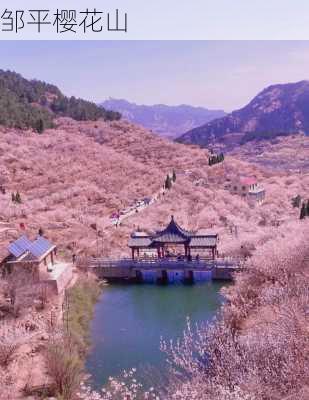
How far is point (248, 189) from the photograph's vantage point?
196 ft

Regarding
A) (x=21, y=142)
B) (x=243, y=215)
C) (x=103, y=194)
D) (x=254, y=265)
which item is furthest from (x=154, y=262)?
(x=21, y=142)

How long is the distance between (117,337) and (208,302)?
802 centimetres

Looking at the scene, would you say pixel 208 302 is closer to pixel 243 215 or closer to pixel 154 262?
pixel 154 262

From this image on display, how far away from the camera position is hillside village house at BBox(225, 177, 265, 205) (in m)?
58.6

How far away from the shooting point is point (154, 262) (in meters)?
37.4

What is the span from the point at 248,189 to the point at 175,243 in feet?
83.9

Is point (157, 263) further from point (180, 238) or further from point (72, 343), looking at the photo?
point (72, 343)

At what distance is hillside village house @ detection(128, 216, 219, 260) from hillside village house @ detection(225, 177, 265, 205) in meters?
20.9

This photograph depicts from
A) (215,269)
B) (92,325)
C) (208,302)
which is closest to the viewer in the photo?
(92,325)

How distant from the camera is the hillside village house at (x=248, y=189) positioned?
2308 inches

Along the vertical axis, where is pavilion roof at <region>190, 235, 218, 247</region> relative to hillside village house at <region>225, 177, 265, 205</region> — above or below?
below

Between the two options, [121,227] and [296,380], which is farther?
[121,227]

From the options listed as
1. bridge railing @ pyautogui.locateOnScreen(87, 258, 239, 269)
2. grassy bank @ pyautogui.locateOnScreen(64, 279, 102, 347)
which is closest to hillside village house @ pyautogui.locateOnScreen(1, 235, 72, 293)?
grassy bank @ pyautogui.locateOnScreen(64, 279, 102, 347)

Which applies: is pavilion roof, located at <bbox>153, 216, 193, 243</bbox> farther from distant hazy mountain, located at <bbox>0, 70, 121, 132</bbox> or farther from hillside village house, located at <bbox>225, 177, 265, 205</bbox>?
distant hazy mountain, located at <bbox>0, 70, 121, 132</bbox>
